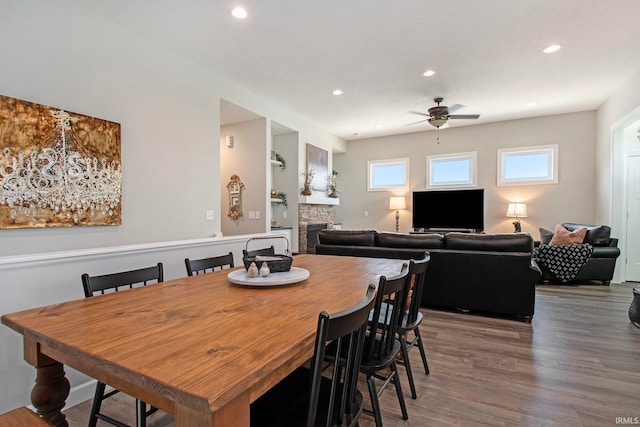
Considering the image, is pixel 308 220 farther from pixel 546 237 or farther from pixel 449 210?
pixel 546 237

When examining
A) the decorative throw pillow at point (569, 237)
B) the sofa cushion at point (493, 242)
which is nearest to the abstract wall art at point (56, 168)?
the sofa cushion at point (493, 242)

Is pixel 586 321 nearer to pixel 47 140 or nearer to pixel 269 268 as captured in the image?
pixel 269 268

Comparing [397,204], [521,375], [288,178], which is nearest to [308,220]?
[288,178]

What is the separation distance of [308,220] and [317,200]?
49 cm

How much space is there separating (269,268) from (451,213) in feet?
19.5

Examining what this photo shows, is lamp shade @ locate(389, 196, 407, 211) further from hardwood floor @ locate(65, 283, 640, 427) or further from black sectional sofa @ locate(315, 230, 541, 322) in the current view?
hardwood floor @ locate(65, 283, 640, 427)

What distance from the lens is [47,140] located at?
8.31 feet

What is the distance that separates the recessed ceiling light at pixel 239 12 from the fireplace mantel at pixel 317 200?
3399 millimetres

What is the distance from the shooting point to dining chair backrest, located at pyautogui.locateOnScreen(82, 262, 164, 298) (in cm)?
150

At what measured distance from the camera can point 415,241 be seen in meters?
3.72

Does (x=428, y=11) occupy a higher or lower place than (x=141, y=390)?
higher

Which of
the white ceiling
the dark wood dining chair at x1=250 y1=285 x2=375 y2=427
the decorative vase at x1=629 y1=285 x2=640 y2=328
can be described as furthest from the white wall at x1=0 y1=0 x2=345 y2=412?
the decorative vase at x1=629 y1=285 x2=640 y2=328

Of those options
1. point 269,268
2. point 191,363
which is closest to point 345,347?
point 269,268

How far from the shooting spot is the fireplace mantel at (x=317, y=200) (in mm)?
6000
